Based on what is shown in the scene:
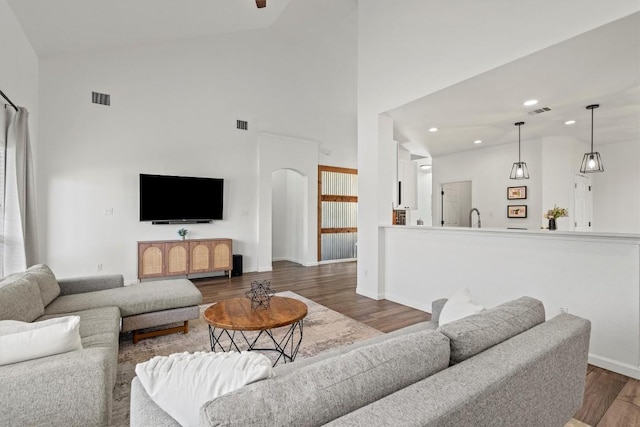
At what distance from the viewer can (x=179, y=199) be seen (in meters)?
5.81

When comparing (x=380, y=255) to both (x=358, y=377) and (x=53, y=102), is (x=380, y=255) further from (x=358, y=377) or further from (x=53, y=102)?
(x=53, y=102)

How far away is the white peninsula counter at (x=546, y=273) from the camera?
2557 mm

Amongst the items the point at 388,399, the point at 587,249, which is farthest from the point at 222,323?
the point at 587,249

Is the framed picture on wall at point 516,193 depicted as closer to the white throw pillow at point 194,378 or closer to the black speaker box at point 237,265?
the black speaker box at point 237,265

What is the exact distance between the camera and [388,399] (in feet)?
3.15

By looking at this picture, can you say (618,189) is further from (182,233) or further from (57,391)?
(57,391)

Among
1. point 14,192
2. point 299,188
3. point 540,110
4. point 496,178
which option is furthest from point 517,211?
point 14,192

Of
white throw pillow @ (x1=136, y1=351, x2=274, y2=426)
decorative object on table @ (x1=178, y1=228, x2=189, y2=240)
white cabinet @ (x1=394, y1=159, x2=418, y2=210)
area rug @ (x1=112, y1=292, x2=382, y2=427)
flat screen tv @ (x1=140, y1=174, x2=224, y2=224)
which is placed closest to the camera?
white throw pillow @ (x1=136, y1=351, x2=274, y2=426)

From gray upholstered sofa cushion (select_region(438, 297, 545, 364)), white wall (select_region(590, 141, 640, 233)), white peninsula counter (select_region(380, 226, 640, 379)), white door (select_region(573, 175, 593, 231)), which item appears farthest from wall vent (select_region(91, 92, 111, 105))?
white wall (select_region(590, 141, 640, 233))

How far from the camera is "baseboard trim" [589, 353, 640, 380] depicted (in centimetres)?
250

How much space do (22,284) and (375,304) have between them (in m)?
3.68

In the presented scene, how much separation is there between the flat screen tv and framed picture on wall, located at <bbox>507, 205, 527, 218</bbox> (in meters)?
5.76

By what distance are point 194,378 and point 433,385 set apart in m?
0.76

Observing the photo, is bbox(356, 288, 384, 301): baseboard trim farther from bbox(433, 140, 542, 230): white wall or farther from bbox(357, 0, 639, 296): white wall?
bbox(433, 140, 542, 230): white wall
